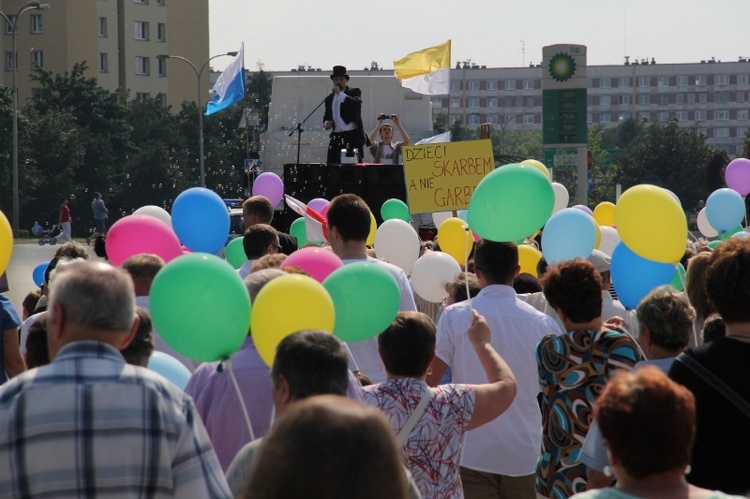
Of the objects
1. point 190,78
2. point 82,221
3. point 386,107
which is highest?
point 190,78

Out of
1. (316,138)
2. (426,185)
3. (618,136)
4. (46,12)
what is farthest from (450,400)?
(618,136)

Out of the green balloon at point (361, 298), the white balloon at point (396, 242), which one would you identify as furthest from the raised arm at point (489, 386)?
the white balloon at point (396, 242)

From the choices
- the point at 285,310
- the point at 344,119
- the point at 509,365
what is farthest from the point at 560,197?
the point at 285,310

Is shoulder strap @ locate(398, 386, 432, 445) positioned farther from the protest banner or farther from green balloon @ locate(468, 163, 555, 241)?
the protest banner

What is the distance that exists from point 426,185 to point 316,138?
345 inches

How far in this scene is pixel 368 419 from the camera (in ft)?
6.03

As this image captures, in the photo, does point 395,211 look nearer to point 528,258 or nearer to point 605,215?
point 605,215

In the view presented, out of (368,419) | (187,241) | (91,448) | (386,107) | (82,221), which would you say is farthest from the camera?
(82,221)

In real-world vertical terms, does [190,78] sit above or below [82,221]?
above

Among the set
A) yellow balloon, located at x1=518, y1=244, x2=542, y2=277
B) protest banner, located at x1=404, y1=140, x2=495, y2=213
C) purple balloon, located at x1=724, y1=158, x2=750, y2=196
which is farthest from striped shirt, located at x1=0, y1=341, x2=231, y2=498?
purple balloon, located at x1=724, y1=158, x2=750, y2=196

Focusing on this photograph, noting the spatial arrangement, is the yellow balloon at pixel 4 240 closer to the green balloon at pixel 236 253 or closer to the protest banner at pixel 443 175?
the green balloon at pixel 236 253

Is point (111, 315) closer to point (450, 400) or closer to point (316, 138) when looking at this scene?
point (450, 400)

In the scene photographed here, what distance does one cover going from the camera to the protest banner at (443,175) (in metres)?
8.52

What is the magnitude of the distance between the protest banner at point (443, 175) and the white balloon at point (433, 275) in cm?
105
